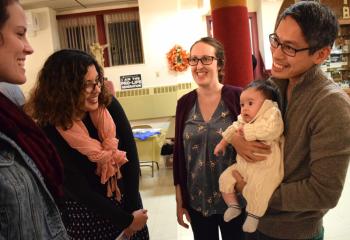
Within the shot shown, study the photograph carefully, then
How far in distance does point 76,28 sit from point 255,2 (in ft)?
13.0

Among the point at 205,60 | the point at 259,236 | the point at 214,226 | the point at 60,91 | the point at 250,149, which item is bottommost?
the point at 214,226

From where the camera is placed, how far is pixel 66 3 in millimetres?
6543

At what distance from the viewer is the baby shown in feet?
4.02

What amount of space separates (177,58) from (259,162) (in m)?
5.44

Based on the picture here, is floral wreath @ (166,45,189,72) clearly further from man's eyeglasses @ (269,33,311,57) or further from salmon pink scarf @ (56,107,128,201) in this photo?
man's eyeglasses @ (269,33,311,57)

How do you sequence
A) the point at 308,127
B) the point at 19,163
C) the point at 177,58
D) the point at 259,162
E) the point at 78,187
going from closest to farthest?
the point at 19,163
the point at 308,127
the point at 259,162
the point at 78,187
the point at 177,58

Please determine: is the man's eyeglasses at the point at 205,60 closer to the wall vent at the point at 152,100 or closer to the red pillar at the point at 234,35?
the red pillar at the point at 234,35

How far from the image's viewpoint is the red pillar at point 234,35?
272 cm

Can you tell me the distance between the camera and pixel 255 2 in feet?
21.9

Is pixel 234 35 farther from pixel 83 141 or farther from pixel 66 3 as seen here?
pixel 66 3

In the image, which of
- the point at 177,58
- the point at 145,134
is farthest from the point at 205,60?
the point at 177,58

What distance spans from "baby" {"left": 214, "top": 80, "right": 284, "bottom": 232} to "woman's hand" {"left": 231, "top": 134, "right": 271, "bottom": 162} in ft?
0.06

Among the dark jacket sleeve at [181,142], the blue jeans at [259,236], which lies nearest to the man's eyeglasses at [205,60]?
the dark jacket sleeve at [181,142]

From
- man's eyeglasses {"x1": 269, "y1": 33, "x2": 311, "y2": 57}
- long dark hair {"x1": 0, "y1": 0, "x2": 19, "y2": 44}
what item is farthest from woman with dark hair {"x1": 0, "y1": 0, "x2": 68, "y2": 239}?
man's eyeglasses {"x1": 269, "y1": 33, "x2": 311, "y2": 57}
